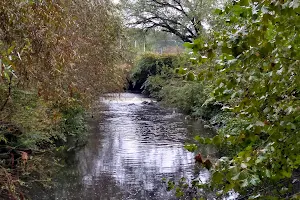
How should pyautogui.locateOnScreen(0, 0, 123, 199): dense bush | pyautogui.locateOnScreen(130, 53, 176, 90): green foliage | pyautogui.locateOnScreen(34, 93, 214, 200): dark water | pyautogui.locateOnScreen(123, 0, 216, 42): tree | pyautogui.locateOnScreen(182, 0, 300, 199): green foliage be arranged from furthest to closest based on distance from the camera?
pyautogui.locateOnScreen(130, 53, 176, 90): green foliage
pyautogui.locateOnScreen(123, 0, 216, 42): tree
pyautogui.locateOnScreen(34, 93, 214, 200): dark water
pyautogui.locateOnScreen(0, 0, 123, 199): dense bush
pyautogui.locateOnScreen(182, 0, 300, 199): green foliage

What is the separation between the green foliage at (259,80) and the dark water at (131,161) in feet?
18.6

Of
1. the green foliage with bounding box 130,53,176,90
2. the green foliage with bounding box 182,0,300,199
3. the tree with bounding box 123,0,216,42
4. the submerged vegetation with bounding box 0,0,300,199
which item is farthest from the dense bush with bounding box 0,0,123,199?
the green foliage with bounding box 130,53,176,90

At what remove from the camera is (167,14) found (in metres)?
23.1

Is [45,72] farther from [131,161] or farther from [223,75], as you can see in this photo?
[131,161]

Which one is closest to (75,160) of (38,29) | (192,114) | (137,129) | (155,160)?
(155,160)

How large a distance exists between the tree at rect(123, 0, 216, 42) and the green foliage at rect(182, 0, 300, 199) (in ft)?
64.8

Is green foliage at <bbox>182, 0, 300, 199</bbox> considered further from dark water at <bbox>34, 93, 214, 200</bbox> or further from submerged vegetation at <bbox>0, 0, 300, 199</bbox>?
dark water at <bbox>34, 93, 214, 200</bbox>

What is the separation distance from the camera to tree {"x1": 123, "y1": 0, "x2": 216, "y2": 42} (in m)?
21.8

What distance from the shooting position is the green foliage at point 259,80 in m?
1.52

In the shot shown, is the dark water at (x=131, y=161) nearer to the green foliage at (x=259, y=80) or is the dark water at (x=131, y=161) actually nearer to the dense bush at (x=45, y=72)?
the dense bush at (x=45, y=72)

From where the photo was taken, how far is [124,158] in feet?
33.6

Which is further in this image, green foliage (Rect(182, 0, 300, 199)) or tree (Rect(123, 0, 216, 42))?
tree (Rect(123, 0, 216, 42))

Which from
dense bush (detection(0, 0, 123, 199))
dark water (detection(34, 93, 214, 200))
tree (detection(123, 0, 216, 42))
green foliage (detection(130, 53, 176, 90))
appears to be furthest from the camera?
green foliage (detection(130, 53, 176, 90))

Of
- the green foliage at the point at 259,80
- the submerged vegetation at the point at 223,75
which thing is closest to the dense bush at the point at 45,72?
the submerged vegetation at the point at 223,75
